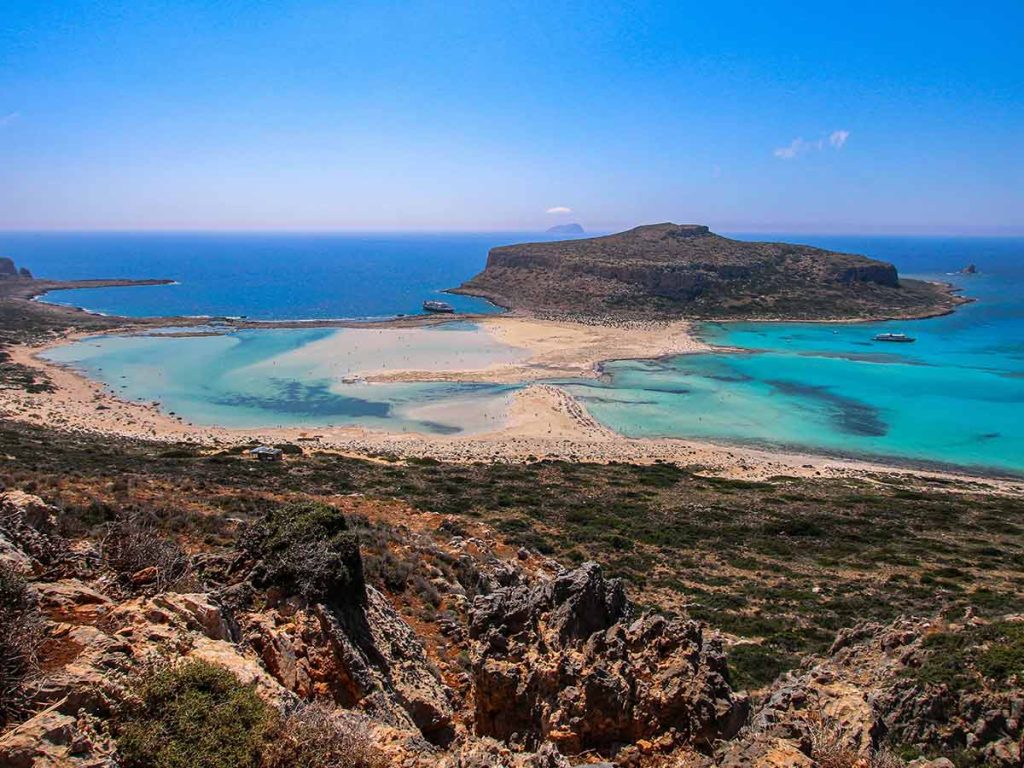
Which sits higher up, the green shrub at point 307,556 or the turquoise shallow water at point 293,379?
the green shrub at point 307,556

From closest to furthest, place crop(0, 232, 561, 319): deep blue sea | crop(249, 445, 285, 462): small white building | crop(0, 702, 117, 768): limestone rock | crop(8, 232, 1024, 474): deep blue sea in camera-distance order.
Answer: 1. crop(0, 702, 117, 768): limestone rock
2. crop(249, 445, 285, 462): small white building
3. crop(8, 232, 1024, 474): deep blue sea
4. crop(0, 232, 561, 319): deep blue sea

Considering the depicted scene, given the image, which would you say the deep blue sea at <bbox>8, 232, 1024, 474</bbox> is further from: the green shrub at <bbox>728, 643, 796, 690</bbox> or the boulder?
the boulder

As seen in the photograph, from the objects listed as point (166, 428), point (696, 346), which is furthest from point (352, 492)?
point (696, 346)

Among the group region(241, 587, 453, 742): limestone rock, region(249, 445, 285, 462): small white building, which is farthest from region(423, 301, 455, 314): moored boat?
region(241, 587, 453, 742): limestone rock

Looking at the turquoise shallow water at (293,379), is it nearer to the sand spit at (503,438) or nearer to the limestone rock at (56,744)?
the sand spit at (503,438)

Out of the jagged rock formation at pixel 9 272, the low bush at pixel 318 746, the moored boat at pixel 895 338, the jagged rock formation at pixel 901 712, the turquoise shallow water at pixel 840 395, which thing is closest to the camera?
the low bush at pixel 318 746

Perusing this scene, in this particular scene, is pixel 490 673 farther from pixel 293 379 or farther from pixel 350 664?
pixel 293 379

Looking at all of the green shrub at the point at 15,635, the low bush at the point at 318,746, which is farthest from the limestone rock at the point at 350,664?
the green shrub at the point at 15,635
